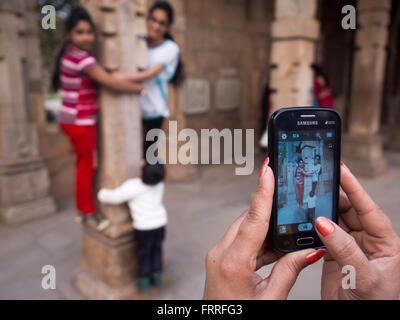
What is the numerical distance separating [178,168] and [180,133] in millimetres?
607

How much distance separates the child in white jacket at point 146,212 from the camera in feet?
8.46

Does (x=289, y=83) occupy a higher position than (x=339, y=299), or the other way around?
(x=289, y=83)

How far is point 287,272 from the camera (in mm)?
898

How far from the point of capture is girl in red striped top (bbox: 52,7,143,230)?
2316mm

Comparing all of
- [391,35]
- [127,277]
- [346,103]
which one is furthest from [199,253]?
[391,35]

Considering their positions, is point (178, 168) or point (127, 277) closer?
point (127, 277)

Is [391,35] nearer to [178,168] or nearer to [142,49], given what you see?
[178,168]

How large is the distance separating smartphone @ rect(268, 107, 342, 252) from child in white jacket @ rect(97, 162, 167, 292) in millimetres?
1648

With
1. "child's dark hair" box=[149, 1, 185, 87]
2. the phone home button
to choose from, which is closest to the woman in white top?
"child's dark hair" box=[149, 1, 185, 87]

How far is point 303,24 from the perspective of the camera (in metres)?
3.86

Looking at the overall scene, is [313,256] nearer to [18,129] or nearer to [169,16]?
[169,16]

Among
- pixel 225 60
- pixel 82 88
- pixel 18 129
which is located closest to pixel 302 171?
pixel 82 88

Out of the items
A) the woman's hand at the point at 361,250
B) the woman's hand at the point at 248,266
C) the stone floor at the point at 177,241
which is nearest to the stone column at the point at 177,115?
the stone floor at the point at 177,241

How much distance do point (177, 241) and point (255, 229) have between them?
291 centimetres
